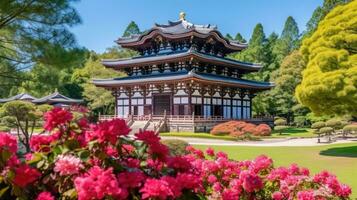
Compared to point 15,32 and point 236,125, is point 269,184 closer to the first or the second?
point 15,32

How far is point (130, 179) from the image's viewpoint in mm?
2783

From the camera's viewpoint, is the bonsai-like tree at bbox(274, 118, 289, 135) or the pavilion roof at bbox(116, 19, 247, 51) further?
the pavilion roof at bbox(116, 19, 247, 51)

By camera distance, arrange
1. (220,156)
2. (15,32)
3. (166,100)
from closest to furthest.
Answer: (220,156), (15,32), (166,100)

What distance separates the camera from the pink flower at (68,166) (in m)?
2.71

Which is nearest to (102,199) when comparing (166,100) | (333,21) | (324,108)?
(324,108)

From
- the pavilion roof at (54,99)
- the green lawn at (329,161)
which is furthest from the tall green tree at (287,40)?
the green lawn at (329,161)

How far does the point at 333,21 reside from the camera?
1892 centimetres

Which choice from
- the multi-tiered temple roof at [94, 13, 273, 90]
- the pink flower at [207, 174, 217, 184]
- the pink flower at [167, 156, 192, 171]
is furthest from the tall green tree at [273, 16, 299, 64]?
the pink flower at [167, 156, 192, 171]

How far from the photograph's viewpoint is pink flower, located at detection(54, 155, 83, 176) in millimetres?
2715

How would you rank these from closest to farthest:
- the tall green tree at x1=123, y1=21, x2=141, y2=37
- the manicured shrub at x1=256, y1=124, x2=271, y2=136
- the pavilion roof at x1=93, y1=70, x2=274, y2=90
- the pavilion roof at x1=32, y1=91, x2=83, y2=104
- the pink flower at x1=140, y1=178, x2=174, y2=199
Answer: the pink flower at x1=140, y1=178, x2=174, y2=199 < the manicured shrub at x1=256, y1=124, x2=271, y2=136 < the pavilion roof at x1=93, y1=70, x2=274, y2=90 < the pavilion roof at x1=32, y1=91, x2=83, y2=104 < the tall green tree at x1=123, y1=21, x2=141, y2=37

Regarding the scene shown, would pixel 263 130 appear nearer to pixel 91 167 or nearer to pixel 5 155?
pixel 91 167

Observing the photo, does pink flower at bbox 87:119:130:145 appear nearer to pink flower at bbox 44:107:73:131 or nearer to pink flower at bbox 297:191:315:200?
pink flower at bbox 44:107:73:131

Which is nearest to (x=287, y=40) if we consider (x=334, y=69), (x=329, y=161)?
(x=334, y=69)

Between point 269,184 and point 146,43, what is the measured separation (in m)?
35.8
